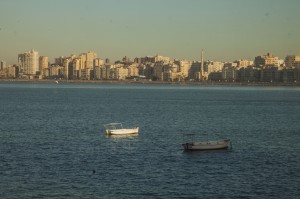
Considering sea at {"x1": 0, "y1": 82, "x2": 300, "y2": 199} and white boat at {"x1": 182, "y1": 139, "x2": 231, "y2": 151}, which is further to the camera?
white boat at {"x1": 182, "y1": 139, "x2": 231, "y2": 151}

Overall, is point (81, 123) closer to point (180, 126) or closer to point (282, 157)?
point (180, 126)

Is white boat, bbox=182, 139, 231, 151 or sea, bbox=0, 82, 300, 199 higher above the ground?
white boat, bbox=182, 139, 231, 151

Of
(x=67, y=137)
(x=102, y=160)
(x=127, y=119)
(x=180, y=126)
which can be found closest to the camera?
(x=102, y=160)

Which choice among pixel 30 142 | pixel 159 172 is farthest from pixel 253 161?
pixel 30 142

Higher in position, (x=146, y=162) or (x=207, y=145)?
(x=207, y=145)

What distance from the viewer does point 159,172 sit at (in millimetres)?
34531

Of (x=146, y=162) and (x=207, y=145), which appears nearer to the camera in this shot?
(x=146, y=162)

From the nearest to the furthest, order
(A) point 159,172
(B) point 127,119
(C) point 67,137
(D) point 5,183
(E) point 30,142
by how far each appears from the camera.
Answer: (D) point 5,183 → (A) point 159,172 → (E) point 30,142 → (C) point 67,137 → (B) point 127,119

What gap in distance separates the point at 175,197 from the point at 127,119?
141ft

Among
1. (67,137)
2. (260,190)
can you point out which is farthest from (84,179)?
(67,137)

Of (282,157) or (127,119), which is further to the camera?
(127,119)

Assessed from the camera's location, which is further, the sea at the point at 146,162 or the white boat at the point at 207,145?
the white boat at the point at 207,145

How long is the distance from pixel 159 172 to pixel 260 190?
640cm

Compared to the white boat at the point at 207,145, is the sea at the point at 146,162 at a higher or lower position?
lower
